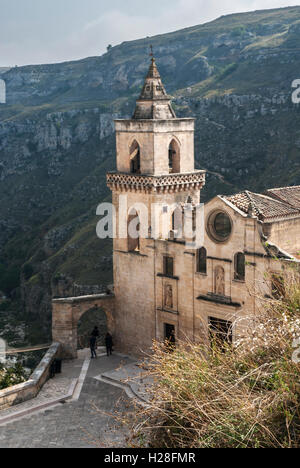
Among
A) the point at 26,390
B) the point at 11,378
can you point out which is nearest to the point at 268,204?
the point at 26,390

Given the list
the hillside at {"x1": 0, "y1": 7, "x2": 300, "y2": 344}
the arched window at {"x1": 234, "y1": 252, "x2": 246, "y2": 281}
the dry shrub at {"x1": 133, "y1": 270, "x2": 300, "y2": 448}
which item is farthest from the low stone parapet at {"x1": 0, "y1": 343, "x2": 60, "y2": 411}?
the hillside at {"x1": 0, "y1": 7, "x2": 300, "y2": 344}

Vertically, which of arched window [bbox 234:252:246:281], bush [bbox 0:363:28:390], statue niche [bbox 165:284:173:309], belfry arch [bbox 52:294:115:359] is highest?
arched window [bbox 234:252:246:281]

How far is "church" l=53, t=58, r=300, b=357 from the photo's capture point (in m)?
27.6

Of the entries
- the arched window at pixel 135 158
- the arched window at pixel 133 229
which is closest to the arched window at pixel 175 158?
the arched window at pixel 135 158

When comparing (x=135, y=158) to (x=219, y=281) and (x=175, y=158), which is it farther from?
(x=219, y=281)

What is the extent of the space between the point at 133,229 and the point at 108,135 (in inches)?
3625

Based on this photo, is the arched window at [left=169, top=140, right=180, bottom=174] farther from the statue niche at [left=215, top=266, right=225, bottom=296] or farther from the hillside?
the hillside

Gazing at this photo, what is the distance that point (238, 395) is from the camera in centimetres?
1330

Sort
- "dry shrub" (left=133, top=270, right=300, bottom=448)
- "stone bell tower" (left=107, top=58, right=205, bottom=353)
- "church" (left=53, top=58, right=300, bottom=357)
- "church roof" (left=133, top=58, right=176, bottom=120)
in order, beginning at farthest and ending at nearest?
"church roof" (left=133, top=58, right=176, bottom=120)
"stone bell tower" (left=107, top=58, right=205, bottom=353)
"church" (left=53, top=58, right=300, bottom=357)
"dry shrub" (left=133, top=270, right=300, bottom=448)

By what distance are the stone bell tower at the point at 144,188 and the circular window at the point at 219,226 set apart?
2.51 metres

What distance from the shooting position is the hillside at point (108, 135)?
8456cm

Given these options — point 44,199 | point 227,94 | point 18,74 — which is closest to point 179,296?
point 227,94

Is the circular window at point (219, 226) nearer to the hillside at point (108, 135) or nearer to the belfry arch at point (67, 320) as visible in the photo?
the belfry arch at point (67, 320)

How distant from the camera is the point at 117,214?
108 feet
